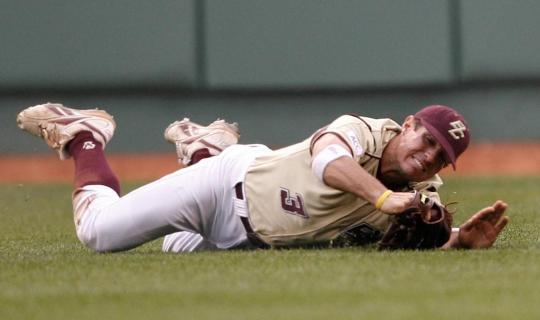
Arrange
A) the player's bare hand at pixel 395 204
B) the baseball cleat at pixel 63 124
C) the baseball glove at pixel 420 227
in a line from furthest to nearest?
the baseball cleat at pixel 63 124 < the baseball glove at pixel 420 227 < the player's bare hand at pixel 395 204

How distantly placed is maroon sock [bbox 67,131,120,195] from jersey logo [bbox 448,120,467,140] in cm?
132

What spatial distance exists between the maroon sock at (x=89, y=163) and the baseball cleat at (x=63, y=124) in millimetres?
27

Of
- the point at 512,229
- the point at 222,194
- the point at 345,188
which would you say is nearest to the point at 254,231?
the point at 222,194

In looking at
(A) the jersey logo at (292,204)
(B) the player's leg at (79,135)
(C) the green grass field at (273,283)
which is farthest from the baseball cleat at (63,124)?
(A) the jersey logo at (292,204)

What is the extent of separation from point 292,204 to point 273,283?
760 millimetres

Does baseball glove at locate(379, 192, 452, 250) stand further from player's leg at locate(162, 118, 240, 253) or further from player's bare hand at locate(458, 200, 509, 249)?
player's leg at locate(162, 118, 240, 253)

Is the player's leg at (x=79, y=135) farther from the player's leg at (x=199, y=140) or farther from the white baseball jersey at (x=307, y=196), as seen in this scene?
the white baseball jersey at (x=307, y=196)

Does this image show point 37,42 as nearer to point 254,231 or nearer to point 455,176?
point 455,176

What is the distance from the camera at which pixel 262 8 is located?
10.2m

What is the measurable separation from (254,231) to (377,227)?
44 centimetres

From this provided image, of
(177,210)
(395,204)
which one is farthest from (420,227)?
(177,210)

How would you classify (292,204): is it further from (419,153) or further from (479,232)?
(479,232)

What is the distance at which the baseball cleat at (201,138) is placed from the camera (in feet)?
16.4

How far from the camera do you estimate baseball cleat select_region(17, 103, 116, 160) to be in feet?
15.8
